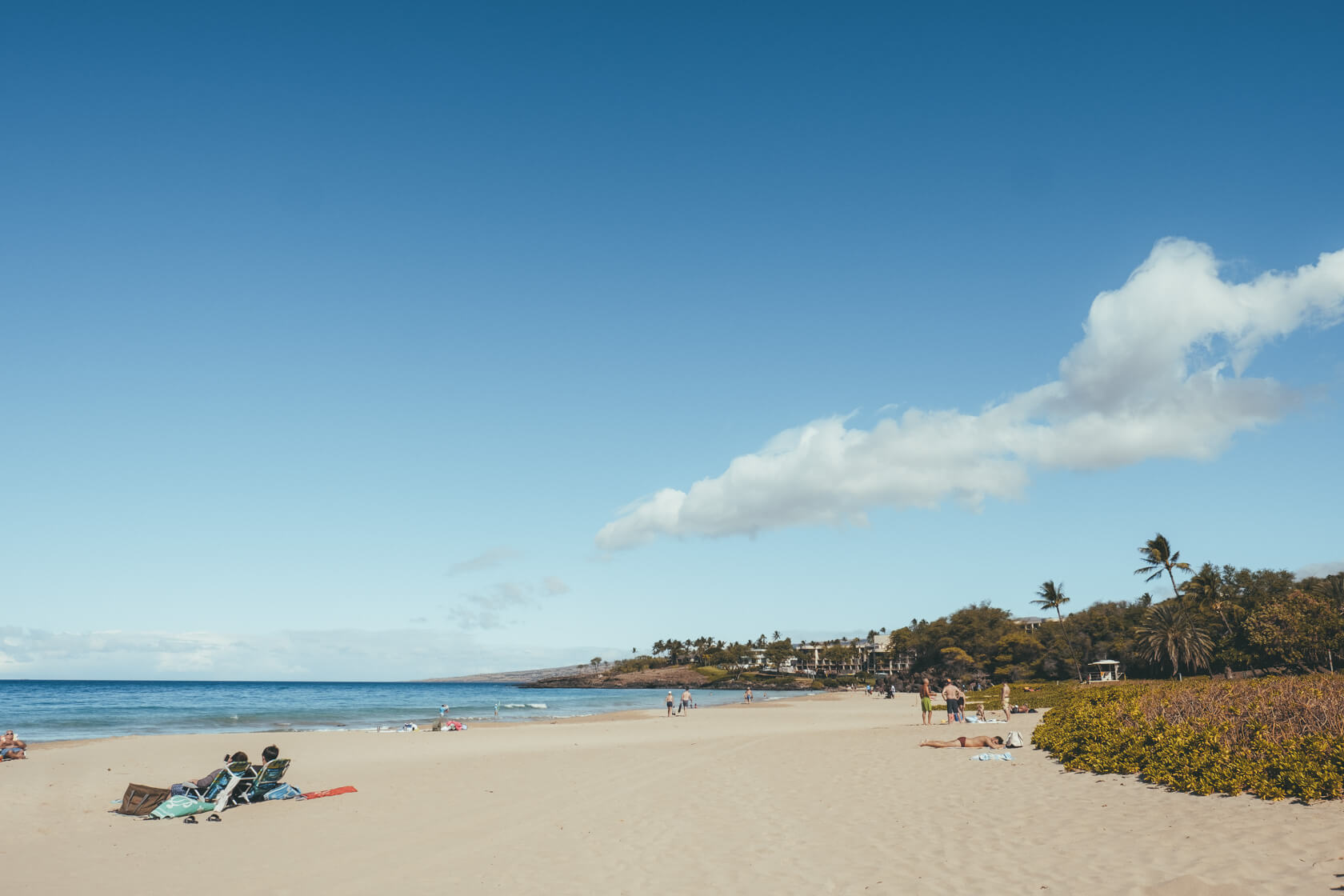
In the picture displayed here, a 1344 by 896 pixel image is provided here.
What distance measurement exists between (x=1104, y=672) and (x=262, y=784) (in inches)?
3375

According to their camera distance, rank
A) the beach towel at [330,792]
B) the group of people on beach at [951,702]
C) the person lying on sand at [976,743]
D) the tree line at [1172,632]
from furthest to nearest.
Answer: the tree line at [1172,632], the group of people on beach at [951,702], the person lying on sand at [976,743], the beach towel at [330,792]

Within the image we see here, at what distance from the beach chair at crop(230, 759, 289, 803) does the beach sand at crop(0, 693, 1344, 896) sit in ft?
1.61

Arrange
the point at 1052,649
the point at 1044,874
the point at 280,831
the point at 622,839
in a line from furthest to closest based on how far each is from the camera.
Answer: the point at 1052,649 → the point at 280,831 → the point at 622,839 → the point at 1044,874

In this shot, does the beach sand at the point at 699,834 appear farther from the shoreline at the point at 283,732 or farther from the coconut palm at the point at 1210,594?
the coconut palm at the point at 1210,594

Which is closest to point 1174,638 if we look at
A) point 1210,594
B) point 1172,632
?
point 1172,632

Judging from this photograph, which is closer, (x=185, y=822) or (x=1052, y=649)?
(x=185, y=822)

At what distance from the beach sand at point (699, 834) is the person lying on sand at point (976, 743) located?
1025 millimetres

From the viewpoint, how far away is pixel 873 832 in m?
11.3

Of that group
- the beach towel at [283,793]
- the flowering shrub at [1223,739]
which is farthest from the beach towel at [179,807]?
the flowering shrub at [1223,739]

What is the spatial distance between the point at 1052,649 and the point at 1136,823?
89.8 m

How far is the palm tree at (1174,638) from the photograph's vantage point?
65438 millimetres

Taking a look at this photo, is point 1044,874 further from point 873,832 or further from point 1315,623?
point 1315,623

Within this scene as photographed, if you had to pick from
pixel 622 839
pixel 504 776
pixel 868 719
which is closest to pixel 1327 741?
pixel 622 839

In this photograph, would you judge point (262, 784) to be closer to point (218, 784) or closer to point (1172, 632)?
point (218, 784)
